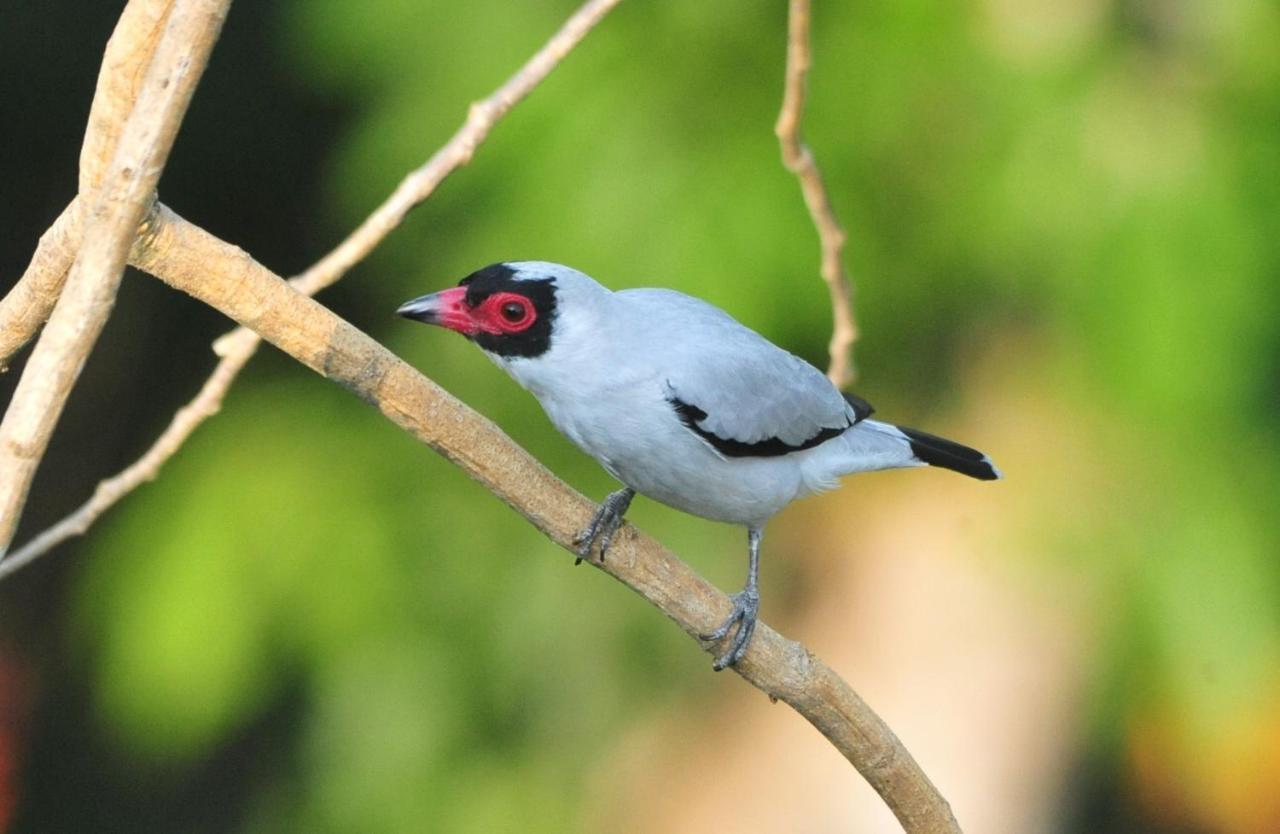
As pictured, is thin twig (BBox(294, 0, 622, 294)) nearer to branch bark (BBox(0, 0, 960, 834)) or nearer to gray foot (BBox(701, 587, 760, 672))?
branch bark (BBox(0, 0, 960, 834))

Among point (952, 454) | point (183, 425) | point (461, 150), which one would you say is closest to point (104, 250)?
point (461, 150)

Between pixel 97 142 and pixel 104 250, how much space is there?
370mm

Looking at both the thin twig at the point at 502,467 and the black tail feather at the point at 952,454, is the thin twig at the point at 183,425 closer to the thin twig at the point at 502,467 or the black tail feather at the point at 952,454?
the thin twig at the point at 502,467

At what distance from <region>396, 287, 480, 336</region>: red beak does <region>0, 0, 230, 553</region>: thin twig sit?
37.2 inches

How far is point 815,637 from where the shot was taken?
4.09 meters

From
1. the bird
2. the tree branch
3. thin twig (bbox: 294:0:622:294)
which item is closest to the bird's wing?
the bird

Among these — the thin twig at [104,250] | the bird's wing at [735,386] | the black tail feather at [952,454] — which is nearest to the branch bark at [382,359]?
the thin twig at [104,250]

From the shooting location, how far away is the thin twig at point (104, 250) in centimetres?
119

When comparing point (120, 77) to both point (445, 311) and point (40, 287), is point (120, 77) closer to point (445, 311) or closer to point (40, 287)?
point (40, 287)

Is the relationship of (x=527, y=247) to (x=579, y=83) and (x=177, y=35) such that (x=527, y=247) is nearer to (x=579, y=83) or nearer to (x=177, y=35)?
(x=579, y=83)

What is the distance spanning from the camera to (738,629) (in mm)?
2387

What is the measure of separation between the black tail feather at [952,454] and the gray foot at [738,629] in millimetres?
573

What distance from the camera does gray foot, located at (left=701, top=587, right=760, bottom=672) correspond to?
2.29 meters

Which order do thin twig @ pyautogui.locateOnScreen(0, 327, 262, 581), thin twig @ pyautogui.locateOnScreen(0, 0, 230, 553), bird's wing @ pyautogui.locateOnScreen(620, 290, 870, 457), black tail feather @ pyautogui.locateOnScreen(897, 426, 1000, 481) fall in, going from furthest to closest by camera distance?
black tail feather @ pyautogui.locateOnScreen(897, 426, 1000, 481) → bird's wing @ pyautogui.locateOnScreen(620, 290, 870, 457) → thin twig @ pyautogui.locateOnScreen(0, 327, 262, 581) → thin twig @ pyautogui.locateOnScreen(0, 0, 230, 553)
